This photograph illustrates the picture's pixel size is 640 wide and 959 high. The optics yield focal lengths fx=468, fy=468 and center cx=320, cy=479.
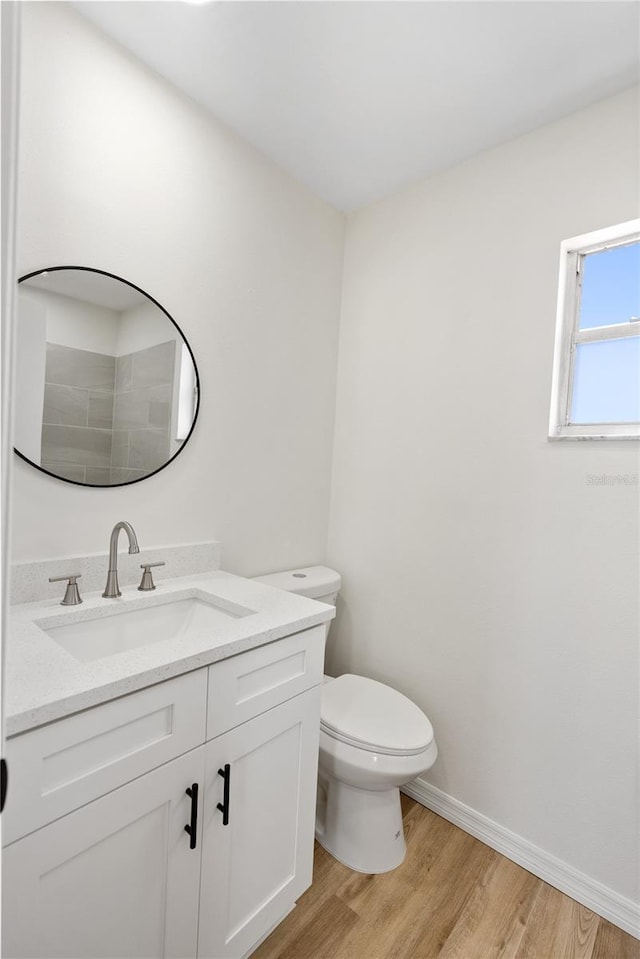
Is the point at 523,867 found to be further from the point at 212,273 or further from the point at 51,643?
the point at 212,273

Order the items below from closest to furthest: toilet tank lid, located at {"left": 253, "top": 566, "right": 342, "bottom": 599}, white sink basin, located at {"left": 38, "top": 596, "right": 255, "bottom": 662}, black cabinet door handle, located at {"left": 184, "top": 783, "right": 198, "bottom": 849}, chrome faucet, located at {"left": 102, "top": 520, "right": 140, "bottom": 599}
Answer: black cabinet door handle, located at {"left": 184, "top": 783, "right": 198, "bottom": 849}, white sink basin, located at {"left": 38, "top": 596, "right": 255, "bottom": 662}, chrome faucet, located at {"left": 102, "top": 520, "right": 140, "bottom": 599}, toilet tank lid, located at {"left": 253, "top": 566, "right": 342, "bottom": 599}

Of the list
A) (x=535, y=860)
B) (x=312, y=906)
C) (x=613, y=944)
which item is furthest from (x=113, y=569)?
(x=613, y=944)

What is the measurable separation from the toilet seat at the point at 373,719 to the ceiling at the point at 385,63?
2.04 metres

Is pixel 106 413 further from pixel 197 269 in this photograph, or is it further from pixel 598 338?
pixel 598 338

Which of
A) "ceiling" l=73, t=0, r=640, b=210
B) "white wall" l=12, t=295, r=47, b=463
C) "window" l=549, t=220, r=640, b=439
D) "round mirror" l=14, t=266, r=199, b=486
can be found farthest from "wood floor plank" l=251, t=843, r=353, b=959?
"ceiling" l=73, t=0, r=640, b=210

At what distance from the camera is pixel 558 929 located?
4.51 feet

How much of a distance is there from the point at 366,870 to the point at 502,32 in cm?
253

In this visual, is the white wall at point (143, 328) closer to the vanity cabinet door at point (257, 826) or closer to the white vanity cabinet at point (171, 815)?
the white vanity cabinet at point (171, 815)

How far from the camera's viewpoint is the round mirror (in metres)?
1.27

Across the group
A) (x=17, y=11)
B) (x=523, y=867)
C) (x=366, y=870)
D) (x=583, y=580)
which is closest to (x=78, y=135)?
(x=17, y=11)

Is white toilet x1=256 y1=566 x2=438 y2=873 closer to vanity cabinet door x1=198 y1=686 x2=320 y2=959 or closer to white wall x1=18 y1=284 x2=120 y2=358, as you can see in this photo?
vanity cabinet door x1=198 y1=686 x2=320 y2=959

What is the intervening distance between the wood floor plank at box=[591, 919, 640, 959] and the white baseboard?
0.8 inches

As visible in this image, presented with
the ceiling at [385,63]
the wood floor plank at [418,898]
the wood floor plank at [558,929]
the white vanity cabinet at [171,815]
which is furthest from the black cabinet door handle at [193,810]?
the ceiling at [385,63]

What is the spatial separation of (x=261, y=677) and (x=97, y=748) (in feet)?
1.34
